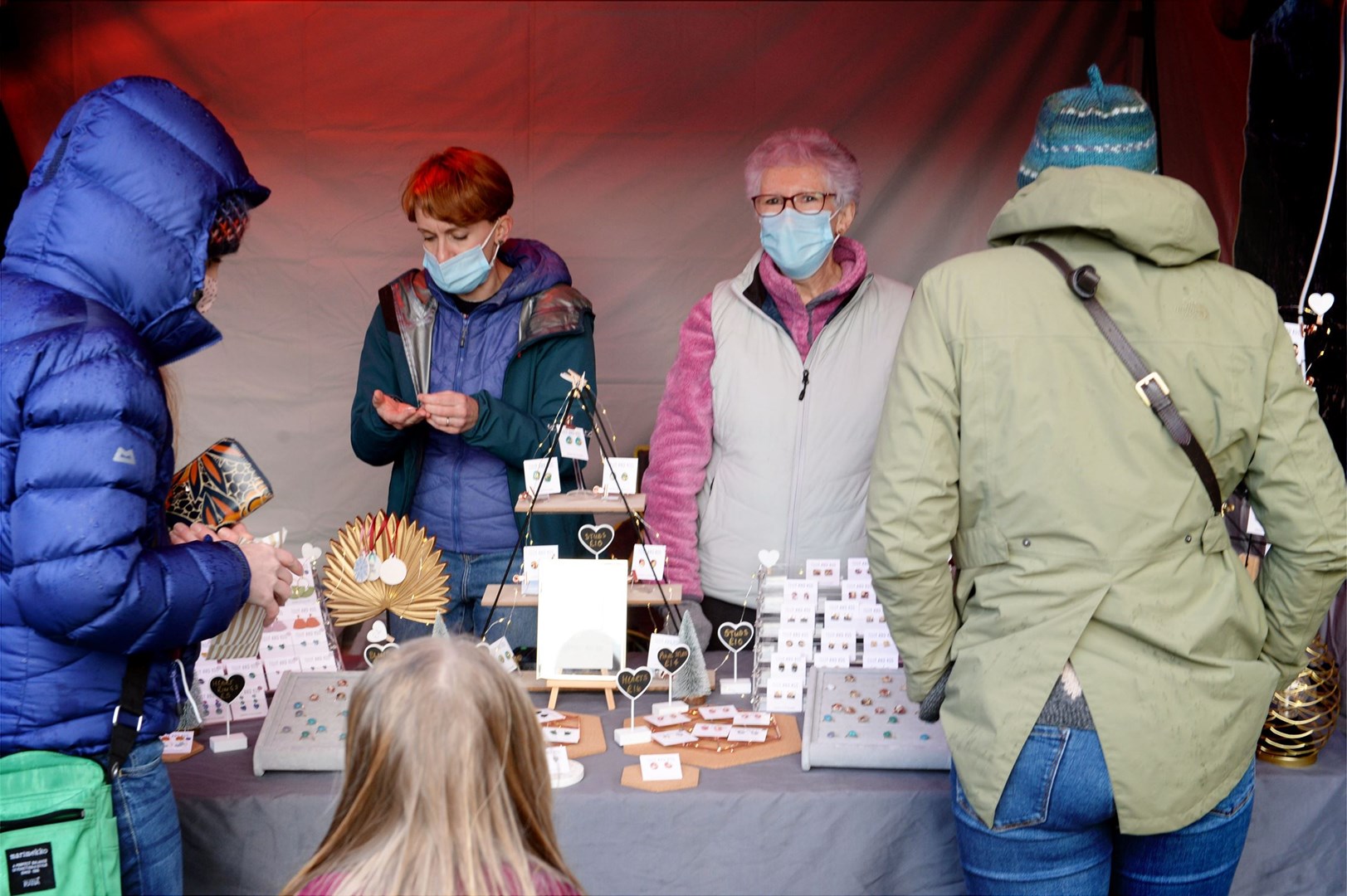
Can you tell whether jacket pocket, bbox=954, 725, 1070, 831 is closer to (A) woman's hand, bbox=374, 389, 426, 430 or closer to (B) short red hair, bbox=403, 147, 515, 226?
(A) woman's hand, bbox=374, 389, 426, 430

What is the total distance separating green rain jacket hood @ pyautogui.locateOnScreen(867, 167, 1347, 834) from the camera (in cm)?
181

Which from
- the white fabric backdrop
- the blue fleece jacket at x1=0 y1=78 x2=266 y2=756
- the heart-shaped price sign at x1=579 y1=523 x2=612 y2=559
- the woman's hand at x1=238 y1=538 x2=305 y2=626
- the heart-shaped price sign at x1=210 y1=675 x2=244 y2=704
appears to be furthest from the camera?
the white fabric backdrop

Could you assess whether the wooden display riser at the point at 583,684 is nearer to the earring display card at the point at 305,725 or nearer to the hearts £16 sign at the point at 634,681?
the hearts £16 sign at the point at 634,681

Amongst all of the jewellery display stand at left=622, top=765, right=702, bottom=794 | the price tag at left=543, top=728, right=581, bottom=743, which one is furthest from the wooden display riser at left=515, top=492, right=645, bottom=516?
the jewellery display stand at left=622, top=765, right=702, bottom=794

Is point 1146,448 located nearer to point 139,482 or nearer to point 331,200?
point 139,482

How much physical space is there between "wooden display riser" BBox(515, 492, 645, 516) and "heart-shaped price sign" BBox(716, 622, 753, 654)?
312mm

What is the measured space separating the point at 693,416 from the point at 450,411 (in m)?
0.54

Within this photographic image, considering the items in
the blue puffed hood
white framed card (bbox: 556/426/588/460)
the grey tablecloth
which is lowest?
the grey tablecloth

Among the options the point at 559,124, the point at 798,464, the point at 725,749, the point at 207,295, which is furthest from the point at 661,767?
the point at 559,124

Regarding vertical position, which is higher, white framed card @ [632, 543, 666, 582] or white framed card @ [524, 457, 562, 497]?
white framed card @ [524, 457, 562, 497]

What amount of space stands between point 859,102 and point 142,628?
3.15 metres

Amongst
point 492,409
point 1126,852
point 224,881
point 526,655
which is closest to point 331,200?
point 492,409

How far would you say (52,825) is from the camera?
5.70 ft

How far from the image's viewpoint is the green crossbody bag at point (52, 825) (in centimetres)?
173
